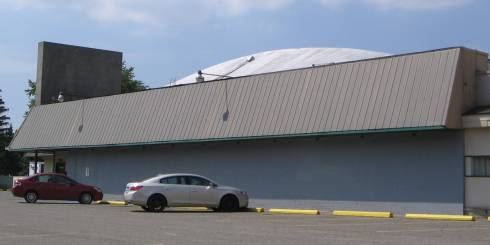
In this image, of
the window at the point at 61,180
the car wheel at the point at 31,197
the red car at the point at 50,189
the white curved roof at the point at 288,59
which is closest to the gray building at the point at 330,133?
the red car at the point at 50,189

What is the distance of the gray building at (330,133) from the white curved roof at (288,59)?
16.4 meters

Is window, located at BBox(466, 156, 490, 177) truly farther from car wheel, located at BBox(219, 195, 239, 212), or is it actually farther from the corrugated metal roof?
car wheel, located at BBox(219, 195, 239, 212)

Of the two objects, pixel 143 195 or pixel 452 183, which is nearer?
pixel 452 183

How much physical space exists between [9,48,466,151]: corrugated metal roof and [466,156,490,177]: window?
1.64 metres

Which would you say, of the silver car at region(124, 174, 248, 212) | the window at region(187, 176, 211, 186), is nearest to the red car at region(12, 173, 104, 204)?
the silver car at region(124, 174, 248, 212)

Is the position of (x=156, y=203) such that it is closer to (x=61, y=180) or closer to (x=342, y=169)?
(x=342, y=169)

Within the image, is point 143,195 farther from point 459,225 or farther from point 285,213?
point 459,225

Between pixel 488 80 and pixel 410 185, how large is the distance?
4.30 meters

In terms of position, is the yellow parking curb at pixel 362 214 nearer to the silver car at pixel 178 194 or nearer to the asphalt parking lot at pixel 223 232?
the asphalt parking lot at pixel 223 232

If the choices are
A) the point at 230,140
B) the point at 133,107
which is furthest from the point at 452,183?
the point at 133,107

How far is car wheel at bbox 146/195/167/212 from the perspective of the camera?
24.0 metres

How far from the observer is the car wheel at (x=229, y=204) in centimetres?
2480

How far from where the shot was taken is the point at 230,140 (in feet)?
94.7

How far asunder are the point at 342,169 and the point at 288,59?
95.2 feet
